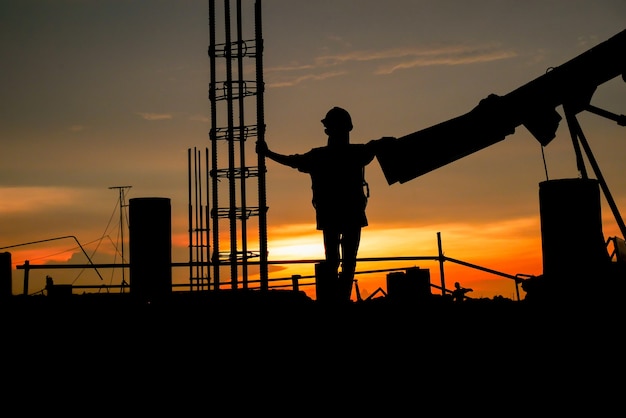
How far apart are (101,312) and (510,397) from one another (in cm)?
637

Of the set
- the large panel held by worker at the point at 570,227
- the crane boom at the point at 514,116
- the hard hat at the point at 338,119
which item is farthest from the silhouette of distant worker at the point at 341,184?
the large panel held by worker at the point at 570,227

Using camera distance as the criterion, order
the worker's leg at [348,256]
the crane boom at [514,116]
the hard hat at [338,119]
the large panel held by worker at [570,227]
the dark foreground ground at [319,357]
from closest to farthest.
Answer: the dark foreground ground at [319,357] → the hard hat at [338,119] → the worker's leg at [348,256] → the crane boom at [514,116] → the large panel held by worker at [570,227]

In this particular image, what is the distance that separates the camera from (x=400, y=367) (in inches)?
315

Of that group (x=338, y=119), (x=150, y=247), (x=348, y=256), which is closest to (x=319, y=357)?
(x=348, y=256)

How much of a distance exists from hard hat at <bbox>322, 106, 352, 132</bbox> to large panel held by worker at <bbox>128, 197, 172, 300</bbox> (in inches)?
200

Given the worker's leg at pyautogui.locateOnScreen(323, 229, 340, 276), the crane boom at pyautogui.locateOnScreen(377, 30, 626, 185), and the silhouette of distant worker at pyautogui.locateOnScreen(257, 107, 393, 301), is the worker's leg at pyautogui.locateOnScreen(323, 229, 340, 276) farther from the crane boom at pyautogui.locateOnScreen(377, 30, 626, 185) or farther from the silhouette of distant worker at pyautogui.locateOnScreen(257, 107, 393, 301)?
the crane boom at pyautogui.locateOnScreen(377, 30, 626, 185)

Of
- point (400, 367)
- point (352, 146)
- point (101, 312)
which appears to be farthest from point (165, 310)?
point (400, 367)

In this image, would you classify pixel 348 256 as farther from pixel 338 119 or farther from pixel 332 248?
pixel 338 119

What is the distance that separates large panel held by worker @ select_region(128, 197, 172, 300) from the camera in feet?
47.0

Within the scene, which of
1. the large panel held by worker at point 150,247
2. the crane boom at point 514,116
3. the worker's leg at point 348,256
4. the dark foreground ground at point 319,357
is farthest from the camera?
the large panel held by worker at point 150,247

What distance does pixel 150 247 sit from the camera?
14492mm

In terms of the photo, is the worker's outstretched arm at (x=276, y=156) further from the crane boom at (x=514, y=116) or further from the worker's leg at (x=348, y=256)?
the crane boom at (x=514, y=116)

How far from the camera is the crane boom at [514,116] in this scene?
469 inches

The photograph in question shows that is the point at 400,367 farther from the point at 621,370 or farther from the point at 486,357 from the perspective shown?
the point at 621,370
